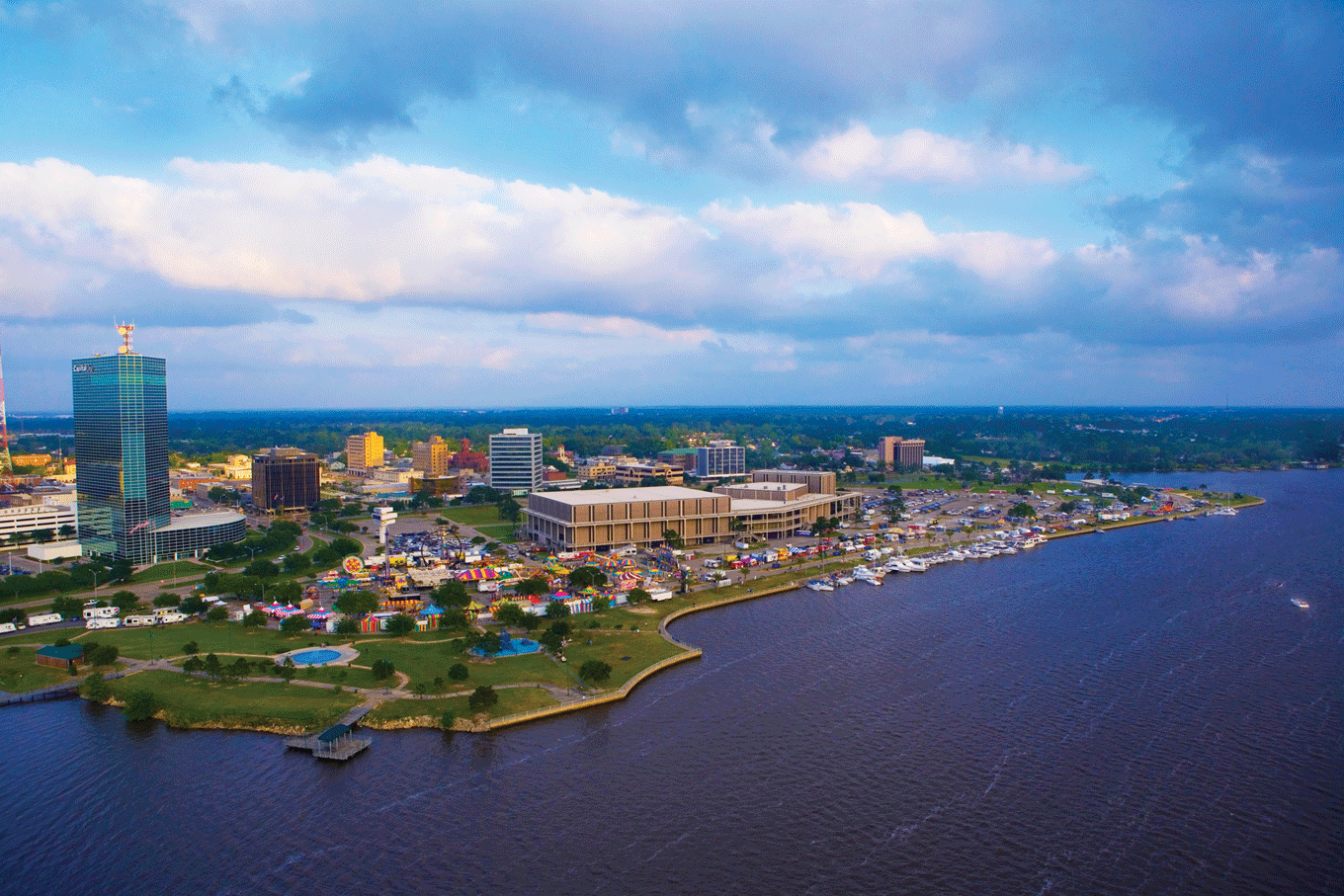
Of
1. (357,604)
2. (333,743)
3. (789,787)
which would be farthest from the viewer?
(357,604)

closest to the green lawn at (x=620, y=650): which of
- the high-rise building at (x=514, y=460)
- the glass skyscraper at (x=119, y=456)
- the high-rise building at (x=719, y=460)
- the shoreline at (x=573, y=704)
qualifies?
the shoreline at (x=573, y=704)

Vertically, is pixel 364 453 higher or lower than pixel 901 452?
lower

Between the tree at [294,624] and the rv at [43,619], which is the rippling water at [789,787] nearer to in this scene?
the tree at [294,624]

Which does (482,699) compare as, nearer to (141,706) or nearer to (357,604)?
(141,706)

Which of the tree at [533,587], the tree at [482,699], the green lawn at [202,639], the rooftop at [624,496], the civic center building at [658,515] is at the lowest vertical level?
the green lawn at [202,639]

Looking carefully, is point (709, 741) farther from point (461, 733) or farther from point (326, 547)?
point (326, 547)

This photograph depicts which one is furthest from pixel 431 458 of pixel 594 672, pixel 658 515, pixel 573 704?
pixel 573 704

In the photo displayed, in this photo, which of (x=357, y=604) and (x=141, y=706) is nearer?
(x=141, y=706)
